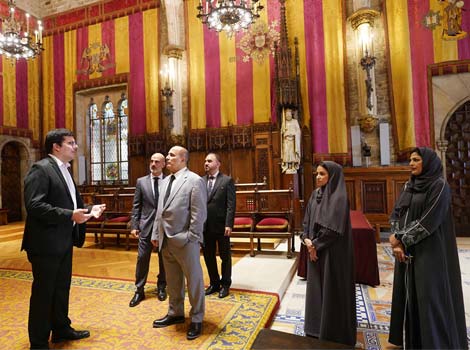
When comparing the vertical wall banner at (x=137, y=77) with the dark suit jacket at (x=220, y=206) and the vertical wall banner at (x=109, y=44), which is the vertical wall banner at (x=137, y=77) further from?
the dark suit jacket at (x=220, y=206)

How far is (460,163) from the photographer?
663 cm

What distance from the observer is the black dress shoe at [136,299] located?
9.54ft

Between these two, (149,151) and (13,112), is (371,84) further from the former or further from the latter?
(13,112)

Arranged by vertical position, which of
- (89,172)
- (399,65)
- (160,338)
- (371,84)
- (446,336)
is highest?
(399,65)

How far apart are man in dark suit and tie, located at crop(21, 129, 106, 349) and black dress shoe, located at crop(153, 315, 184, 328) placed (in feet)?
2.60

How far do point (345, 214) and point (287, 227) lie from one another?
8.50 feet

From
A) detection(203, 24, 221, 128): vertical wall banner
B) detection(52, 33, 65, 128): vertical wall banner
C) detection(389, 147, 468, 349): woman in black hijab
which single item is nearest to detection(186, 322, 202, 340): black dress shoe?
detection(389, 147, 468, 349): woman in black hijab

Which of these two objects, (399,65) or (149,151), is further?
(149,151)

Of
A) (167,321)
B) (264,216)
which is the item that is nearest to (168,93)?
(264,216)

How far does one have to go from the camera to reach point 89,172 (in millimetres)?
9812

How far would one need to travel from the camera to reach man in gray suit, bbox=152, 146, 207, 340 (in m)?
2.30

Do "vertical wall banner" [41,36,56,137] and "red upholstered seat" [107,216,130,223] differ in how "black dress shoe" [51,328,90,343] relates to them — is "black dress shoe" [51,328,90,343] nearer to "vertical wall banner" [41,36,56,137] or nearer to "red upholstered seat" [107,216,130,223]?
"red upholstered seat" [107,216,130,223]

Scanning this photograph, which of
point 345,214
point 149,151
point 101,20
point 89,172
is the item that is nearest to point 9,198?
point 89,172

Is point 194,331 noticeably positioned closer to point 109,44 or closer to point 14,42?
point 14,42
